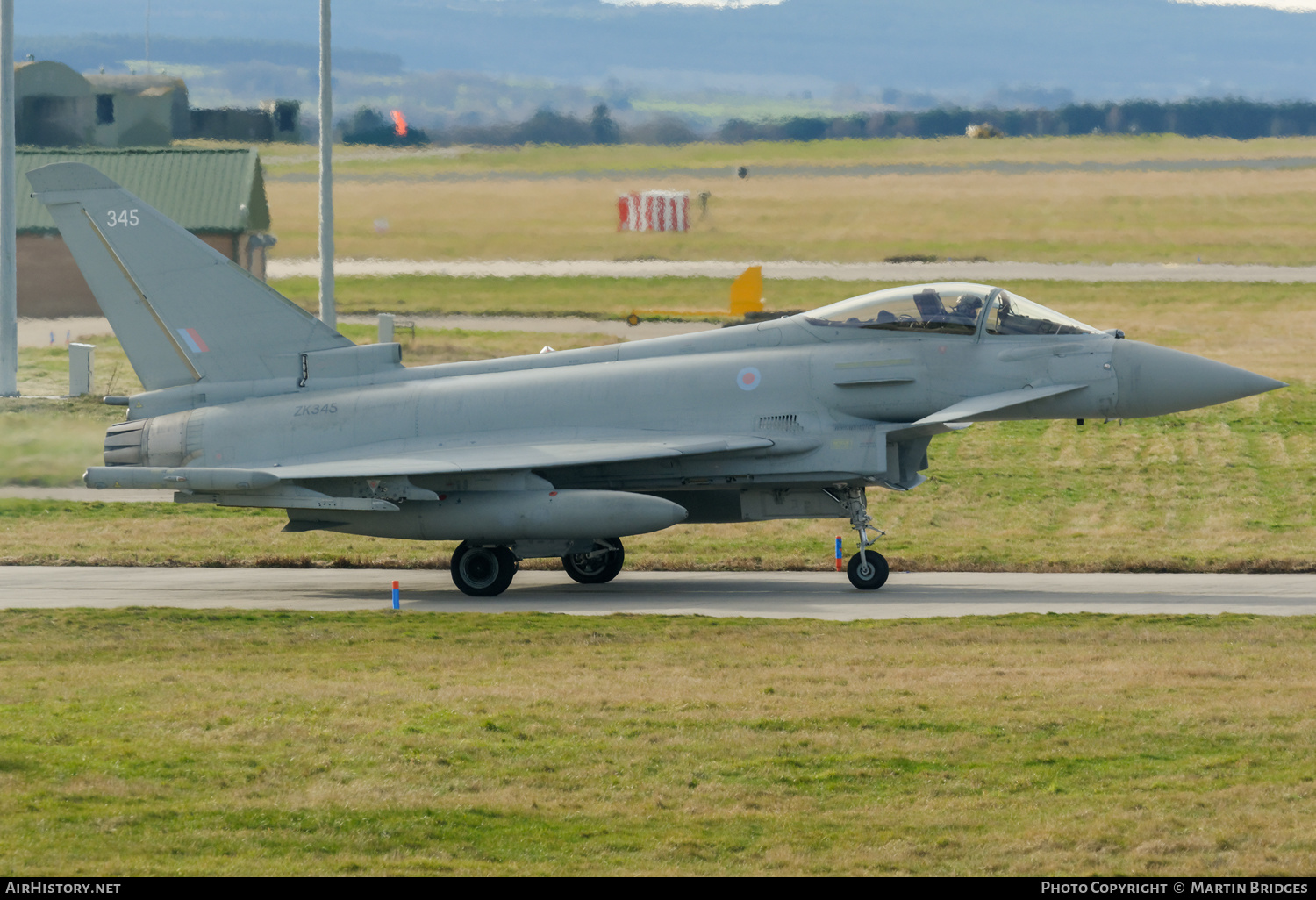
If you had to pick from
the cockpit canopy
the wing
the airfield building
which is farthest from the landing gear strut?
the airfield building

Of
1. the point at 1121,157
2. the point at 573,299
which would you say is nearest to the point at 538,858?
the point at 573,299

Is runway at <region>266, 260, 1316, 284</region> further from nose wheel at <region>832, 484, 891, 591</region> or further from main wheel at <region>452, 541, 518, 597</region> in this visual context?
nose wheel at <region>832, 484, 891, 591</region>

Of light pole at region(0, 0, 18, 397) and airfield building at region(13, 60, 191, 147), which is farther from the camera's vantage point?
airfield building at region(13, 60, 191, 147)

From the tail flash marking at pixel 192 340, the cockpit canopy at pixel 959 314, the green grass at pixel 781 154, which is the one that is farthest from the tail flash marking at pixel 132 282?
the green grass at pixel 781 154

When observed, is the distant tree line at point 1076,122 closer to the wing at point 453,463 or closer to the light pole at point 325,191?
the light pole at point 325,191

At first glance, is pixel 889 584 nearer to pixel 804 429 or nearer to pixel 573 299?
pixel 804 429

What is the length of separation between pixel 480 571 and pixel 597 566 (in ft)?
5.98

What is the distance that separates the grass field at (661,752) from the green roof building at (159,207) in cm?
3141

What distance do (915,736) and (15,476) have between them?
16822 mm

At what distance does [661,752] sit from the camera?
10656 mm

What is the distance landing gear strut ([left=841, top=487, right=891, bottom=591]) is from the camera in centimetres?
1892

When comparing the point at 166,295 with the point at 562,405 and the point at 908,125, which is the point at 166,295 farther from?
the point at 908,125

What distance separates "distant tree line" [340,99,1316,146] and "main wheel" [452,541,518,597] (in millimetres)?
37784

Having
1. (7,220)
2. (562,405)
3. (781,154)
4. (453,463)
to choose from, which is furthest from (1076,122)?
(453,463)
